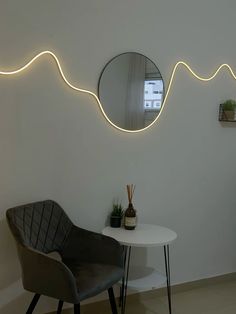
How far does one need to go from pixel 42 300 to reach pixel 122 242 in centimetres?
71

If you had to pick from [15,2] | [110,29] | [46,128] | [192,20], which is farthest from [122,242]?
[192,20]

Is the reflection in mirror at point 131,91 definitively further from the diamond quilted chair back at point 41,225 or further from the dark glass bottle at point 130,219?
the diamond quilted chair back at point 41,225

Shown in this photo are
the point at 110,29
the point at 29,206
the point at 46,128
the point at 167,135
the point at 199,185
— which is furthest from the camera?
the point at 199,185

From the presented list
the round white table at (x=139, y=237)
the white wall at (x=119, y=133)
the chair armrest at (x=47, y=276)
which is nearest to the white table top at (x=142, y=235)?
the round white table at (x=139, y=237)

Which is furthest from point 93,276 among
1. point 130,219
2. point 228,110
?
point 228,110

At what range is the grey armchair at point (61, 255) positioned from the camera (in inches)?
75.9

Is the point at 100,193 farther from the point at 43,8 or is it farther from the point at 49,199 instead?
the point at 43,8

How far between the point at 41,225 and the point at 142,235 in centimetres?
65

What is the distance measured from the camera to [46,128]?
2.45 metres

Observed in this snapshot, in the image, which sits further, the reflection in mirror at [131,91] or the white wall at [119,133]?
the reflection in mirror at [131,91]

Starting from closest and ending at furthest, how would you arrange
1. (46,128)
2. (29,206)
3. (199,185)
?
(29,206)
(46,128)
(199,185)

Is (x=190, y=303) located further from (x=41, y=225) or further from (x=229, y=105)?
(x=229, y=105)

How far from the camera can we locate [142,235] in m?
2.48

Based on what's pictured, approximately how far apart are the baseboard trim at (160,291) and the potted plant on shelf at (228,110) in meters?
1.36
